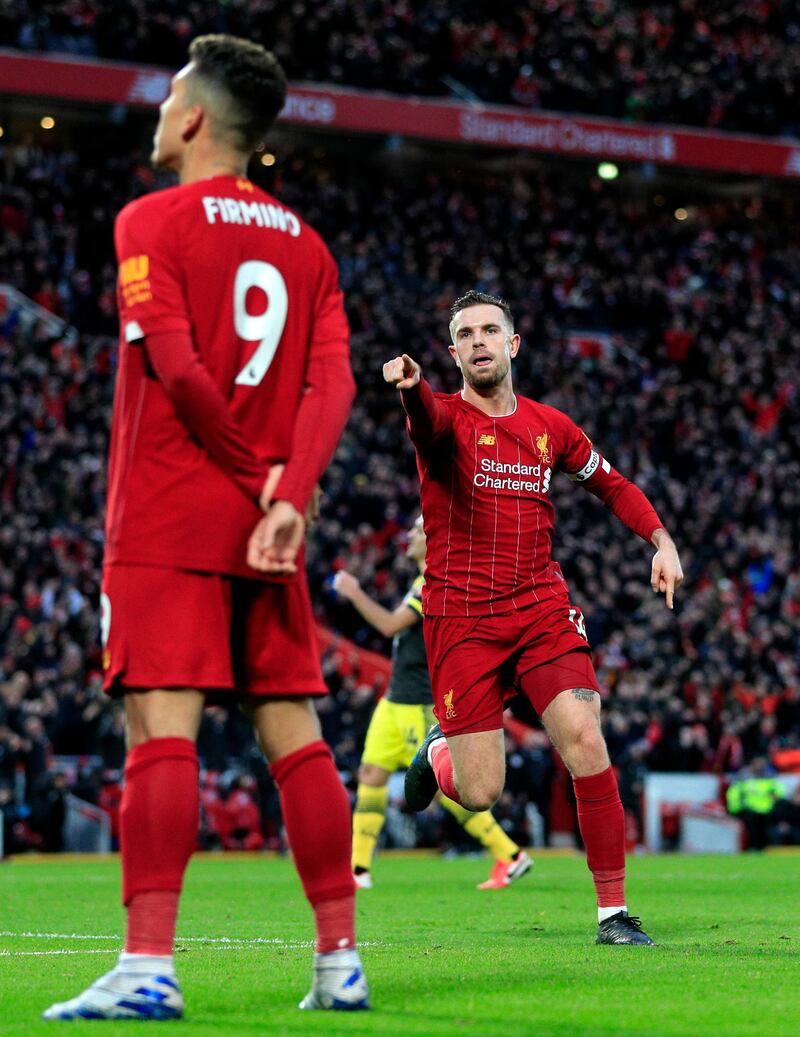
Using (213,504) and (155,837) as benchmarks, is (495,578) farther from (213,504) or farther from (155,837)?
(155,837)

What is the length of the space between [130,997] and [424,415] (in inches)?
127

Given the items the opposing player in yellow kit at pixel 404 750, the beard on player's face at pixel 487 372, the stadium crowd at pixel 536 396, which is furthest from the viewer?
the stadium crowd at pixel 536 396

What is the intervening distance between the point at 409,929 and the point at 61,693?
12.6 metres

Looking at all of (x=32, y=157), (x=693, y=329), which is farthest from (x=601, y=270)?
(x=32, y=157)

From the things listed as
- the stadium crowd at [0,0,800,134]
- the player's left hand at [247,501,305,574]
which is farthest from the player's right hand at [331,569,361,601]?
the stadium crowd at [0,0,800,134]

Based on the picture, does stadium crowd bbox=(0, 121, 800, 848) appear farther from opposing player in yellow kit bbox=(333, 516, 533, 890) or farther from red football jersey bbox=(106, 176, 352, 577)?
red football jersey bbox=(106, 176, 352, 577)

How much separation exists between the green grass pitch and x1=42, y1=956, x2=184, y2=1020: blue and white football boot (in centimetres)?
6

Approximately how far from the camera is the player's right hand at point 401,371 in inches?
239

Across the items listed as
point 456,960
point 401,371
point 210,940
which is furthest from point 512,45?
point 456,960

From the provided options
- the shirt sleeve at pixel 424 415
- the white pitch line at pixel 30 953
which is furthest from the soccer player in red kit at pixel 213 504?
the white pitch line at pixel 30 953

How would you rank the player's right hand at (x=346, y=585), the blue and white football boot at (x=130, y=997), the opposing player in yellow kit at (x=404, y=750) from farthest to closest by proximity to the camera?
the opposing player in yellow kit at (x=404, y=750)
the player's right hand at (x=346, y=585)
the blue and white football boot at (x=130, y=997)

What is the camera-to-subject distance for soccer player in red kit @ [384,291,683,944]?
7203mm

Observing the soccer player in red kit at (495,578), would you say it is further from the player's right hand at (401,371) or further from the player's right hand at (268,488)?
the player's right hand at (268,488)

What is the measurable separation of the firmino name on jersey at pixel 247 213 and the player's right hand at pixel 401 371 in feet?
4.08
